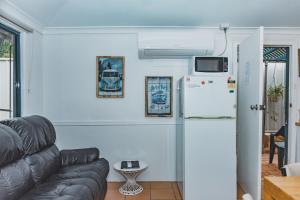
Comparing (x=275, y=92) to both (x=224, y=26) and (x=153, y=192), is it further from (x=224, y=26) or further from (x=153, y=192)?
(x=153, y=192)

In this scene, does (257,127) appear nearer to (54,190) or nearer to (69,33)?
(54,190)

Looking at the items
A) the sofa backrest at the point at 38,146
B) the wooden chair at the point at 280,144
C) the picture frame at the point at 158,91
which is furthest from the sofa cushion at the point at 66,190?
the wooden chair at the point at 280,144

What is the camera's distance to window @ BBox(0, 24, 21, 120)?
277 cm

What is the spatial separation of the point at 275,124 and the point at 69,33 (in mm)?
5662

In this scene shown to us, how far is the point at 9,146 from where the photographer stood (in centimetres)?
194

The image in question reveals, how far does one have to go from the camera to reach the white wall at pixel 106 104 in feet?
11.5

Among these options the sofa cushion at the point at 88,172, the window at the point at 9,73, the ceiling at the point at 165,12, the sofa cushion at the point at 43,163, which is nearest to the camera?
the sofa cushion at the point at 43,163

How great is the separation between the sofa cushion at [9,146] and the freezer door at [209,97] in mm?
1669

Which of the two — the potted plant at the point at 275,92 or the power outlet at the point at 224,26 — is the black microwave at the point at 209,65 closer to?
the power outlet at the point at 224,26

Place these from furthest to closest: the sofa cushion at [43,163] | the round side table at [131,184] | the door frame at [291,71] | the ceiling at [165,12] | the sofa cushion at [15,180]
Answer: the door frame at [291,71] < the round side table at [131,184] < the ceiling at [165,12] < the sofa cushion at [43,163] < the sofa cushion at [15,180]

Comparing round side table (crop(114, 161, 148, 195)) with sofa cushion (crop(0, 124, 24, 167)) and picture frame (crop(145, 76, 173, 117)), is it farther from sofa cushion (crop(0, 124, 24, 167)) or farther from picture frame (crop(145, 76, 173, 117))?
sofa cushion (crop(0, 124, 24, 167))

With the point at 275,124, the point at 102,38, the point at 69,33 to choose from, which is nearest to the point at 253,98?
the point at 102,38

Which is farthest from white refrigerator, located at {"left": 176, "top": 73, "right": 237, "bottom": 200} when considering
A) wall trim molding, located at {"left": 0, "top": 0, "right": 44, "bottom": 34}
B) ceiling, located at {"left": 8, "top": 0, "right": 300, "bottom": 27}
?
wall trim molding, located at {"left": 0, "top": 0, "right": 44, "bottom": 34}

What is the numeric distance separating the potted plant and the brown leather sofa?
16.6 feet
